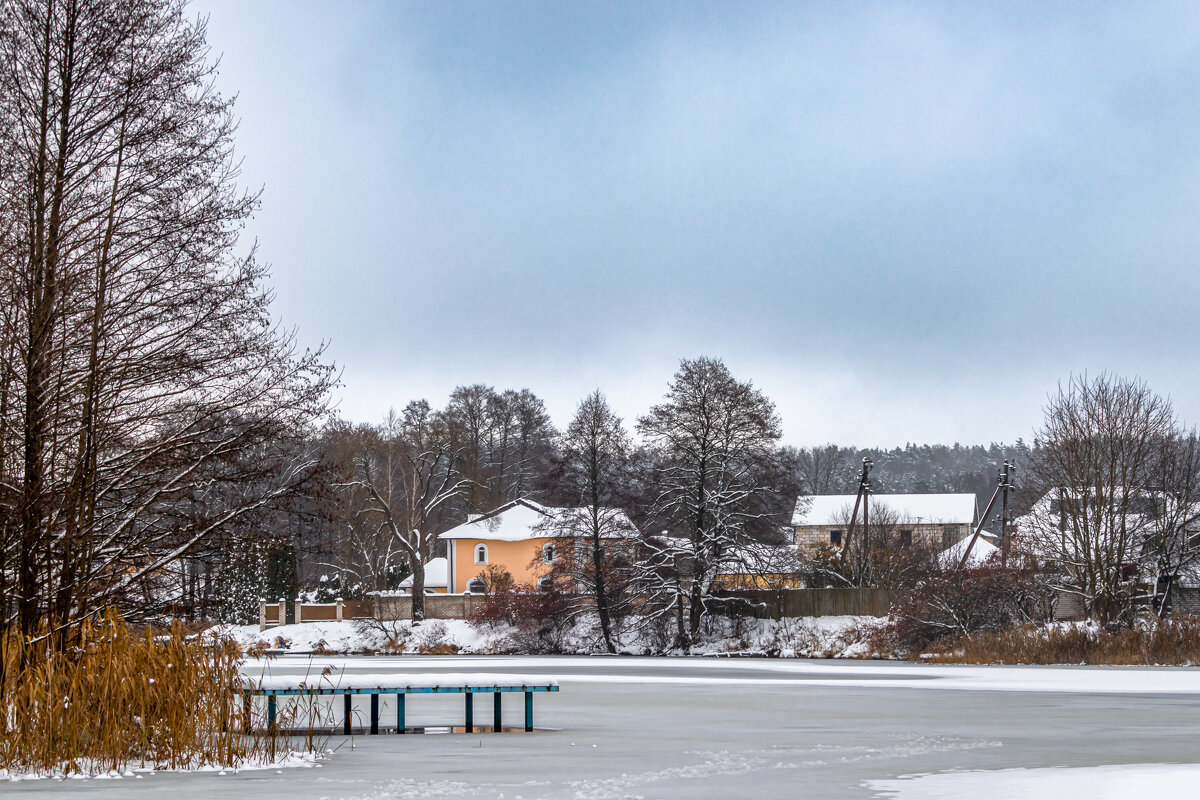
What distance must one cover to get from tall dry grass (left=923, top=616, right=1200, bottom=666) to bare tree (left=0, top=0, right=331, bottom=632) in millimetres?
33954

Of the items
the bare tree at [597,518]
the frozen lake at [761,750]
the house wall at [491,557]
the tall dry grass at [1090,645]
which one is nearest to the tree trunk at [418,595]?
the bare tree at [597,518]

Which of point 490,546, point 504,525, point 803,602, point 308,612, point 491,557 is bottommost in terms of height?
point 308,612

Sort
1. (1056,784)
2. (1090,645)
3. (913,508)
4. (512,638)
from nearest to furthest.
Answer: (1056,784) → (1090,645) → (512,638) → (913,508)

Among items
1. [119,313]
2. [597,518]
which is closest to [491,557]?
[597,518]

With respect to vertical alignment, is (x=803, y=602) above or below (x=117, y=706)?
below

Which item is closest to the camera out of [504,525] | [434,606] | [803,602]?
[803,602]

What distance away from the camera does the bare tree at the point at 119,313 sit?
15758mm

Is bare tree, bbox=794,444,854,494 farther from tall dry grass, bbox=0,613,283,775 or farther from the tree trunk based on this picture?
tall dry grass, bbox=0,613,283,775

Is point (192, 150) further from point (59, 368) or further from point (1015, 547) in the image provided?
point (1015, 547)

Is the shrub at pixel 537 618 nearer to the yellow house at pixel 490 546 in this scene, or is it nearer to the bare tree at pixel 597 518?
the bare tree at pixel 597 518

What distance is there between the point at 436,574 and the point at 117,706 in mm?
86994

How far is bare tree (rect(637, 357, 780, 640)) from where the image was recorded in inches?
2537

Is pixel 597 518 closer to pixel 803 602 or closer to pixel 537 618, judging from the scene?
pixel 537 618

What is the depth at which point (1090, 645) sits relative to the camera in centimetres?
4572
